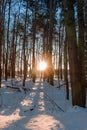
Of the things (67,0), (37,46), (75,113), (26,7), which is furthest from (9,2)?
(37,46)

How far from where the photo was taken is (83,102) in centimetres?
966

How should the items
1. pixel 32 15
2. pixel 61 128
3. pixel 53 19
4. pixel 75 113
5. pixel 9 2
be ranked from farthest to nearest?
pixel 32 15, pixel 9 2, pixel 53 19, pixel 75 113, pixel 61 128

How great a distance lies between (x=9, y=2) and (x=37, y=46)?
20.6m

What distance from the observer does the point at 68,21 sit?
32.2ft

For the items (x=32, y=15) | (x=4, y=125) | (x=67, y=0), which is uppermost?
(x=32, y=15)

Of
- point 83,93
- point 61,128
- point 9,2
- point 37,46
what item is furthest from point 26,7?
point 37,46

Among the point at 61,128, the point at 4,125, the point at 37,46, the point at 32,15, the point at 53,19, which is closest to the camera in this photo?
the point at 61,128

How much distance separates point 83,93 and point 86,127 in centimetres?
378

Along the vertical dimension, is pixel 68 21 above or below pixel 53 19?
below

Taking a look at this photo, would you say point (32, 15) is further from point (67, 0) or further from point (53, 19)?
point (67, 0)

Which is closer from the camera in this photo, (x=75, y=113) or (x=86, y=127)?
(x=86, y=127)

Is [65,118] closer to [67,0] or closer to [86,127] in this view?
[86,127]

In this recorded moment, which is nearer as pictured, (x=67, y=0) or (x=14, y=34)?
(x=67, y=0)

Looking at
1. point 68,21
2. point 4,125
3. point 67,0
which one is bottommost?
point 4,125
